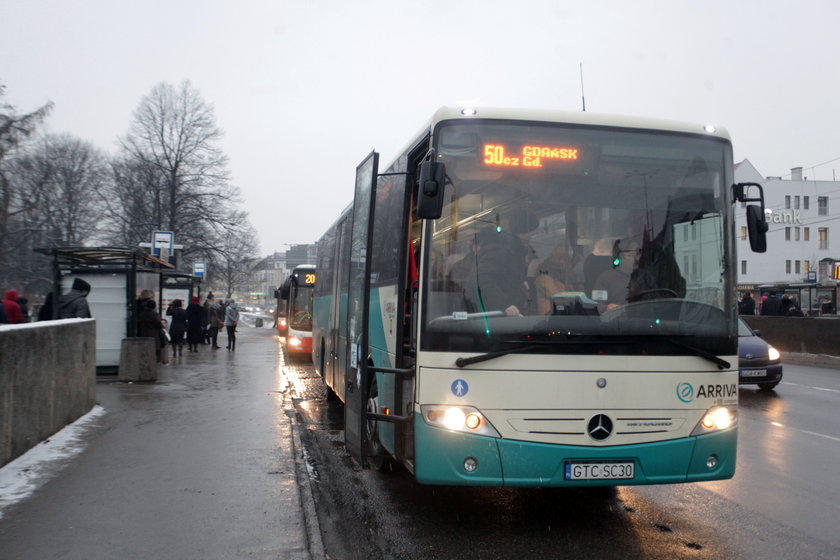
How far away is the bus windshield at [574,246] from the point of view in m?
5.59

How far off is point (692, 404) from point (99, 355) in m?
13.3

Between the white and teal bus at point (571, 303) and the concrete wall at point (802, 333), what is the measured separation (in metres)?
19.3

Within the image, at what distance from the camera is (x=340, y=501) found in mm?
6941

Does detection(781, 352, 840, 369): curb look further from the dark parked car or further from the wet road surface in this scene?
the wet road surface

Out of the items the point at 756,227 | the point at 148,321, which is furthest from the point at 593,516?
the point at 148,321

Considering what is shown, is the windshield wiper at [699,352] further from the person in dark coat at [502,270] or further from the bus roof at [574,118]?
the bus roof at [574,118]

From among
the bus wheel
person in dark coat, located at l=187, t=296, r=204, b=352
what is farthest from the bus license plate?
person in dark coat, located at l=187, t=296, r=204, b=352

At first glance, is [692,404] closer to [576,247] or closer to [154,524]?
[576,247]

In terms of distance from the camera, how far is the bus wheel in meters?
7.52

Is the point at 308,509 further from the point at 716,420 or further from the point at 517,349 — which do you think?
the point at 716,420

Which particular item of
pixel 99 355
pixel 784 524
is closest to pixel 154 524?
pixel 784 524

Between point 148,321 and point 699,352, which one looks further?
point 148,321

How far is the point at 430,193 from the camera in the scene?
5.39 meters

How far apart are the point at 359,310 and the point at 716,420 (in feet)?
10.7
